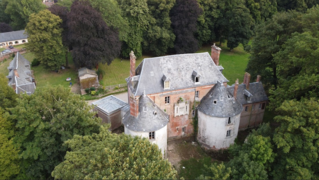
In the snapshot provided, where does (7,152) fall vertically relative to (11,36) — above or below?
below

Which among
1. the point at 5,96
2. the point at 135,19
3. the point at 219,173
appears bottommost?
the point at 219,173

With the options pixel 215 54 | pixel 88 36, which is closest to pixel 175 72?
pixel 215 54

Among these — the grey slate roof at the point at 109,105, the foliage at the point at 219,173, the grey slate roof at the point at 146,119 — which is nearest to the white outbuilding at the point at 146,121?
the grey slate roof at the point at 146,119

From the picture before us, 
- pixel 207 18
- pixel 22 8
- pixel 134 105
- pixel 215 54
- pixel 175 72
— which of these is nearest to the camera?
pixel 134 105

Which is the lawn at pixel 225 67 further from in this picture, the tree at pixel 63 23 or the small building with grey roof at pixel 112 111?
the small building with grey roof at pixel 112 111

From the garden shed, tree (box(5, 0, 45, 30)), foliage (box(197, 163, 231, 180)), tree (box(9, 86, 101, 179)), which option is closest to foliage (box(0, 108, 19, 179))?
tree (box(9, 86, 101, 179))

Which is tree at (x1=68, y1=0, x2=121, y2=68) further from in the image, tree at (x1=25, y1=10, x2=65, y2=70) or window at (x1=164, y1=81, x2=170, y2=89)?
window at (x1=164, y1=81, x2=170, y2=89)

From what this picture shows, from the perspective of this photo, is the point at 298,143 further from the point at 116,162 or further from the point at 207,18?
the point at 207,18
